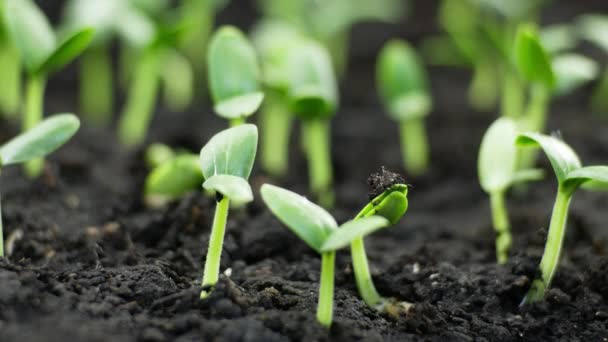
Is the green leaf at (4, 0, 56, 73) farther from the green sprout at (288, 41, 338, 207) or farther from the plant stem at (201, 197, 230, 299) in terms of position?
the plant stem at (201, 197, 230, 299)

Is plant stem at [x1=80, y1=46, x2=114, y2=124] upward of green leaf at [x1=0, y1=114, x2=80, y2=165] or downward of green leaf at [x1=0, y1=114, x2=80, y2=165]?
upward

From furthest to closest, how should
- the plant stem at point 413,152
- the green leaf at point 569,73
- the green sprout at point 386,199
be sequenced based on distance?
the plant stem at point 413,152 < the green leaf at point 569,73 < the green sprout at point 386,199

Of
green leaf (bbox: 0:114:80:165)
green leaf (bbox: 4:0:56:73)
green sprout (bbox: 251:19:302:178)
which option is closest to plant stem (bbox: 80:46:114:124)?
green sprout (bbox: 251:19:302:178)

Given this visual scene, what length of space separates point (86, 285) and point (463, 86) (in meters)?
2.23

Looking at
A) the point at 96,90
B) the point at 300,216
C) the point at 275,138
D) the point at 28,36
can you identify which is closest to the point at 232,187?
the point at 300,216

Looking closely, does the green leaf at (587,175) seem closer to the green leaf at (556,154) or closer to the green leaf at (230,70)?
the green leaf at (556,154)

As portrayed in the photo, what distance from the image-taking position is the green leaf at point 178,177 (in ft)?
5.22

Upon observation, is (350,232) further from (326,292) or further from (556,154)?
(556,154)

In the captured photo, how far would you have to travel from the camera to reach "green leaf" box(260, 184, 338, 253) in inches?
38.4

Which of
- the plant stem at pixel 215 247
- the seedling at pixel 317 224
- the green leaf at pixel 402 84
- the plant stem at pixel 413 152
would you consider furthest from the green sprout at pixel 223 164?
the plant stem at pixel 413 152

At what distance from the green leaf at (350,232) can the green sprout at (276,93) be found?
915mm

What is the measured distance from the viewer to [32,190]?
1.71m

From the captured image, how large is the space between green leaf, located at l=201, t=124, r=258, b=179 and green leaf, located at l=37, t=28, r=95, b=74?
51 cm

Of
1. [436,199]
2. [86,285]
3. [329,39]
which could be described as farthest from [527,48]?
[329,39]
